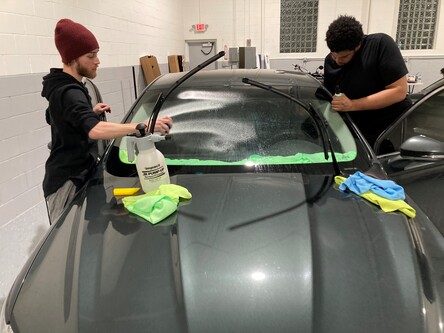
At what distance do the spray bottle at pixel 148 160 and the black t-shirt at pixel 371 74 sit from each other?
1613 mm

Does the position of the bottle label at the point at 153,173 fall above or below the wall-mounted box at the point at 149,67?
below

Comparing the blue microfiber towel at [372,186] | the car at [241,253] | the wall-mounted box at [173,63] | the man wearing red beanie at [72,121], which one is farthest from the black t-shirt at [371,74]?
the wall-mounted box at [173,63]

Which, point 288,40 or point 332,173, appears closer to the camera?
point 332,173

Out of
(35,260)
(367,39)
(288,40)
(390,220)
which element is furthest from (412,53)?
(35,260)

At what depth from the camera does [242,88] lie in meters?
2.06

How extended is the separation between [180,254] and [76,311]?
0.33 m

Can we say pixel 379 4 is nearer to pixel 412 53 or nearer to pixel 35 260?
pixel 412 53

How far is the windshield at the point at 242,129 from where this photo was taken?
1.75 m

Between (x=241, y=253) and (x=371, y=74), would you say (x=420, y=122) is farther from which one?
(x=241, y=253)

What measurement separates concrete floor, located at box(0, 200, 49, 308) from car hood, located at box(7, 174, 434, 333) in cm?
148

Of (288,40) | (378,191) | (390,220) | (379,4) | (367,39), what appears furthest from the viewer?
(288,40)

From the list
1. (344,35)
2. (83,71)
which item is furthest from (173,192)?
(344,35)

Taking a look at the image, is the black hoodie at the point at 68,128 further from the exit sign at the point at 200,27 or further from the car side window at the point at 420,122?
the exit sign at the point at 200,27

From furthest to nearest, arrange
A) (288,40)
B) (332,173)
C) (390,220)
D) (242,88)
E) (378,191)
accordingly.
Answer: (288,40) < (242,88) < (332,173) < (378,191) < (390,220)
